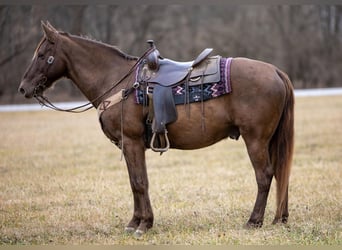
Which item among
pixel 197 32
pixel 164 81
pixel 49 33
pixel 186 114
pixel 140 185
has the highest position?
pixel 197 32

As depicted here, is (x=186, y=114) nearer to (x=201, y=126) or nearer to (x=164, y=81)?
(x=201, y=126)

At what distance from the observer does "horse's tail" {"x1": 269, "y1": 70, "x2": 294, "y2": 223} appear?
5641 mm

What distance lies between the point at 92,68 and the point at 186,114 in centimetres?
117

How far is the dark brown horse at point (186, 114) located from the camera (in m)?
5.50

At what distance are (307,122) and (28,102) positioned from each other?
8.65m

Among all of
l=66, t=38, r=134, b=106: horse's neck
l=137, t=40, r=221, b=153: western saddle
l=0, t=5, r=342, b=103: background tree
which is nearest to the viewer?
l=137, t=40, r=221, b=153: western saddle

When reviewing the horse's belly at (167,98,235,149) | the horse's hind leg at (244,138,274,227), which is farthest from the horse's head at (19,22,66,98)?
the horse's hind leg at (244,138,274,227)

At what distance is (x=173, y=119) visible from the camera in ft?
18.2

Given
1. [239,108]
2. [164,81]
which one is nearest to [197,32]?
[164,81]

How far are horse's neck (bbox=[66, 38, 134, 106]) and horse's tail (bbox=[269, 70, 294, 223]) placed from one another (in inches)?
66.8

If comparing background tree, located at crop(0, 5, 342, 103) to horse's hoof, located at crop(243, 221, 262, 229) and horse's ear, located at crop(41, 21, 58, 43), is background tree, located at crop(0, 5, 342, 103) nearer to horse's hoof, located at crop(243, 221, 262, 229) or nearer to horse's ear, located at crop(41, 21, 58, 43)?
horse's ear, located at crop(41, 21, 58, 43)

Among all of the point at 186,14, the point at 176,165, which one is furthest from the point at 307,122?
the point at 186,14

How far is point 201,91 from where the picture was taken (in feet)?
18.2

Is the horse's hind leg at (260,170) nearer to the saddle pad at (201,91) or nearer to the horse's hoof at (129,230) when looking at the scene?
the saddle pad at (201,91)
